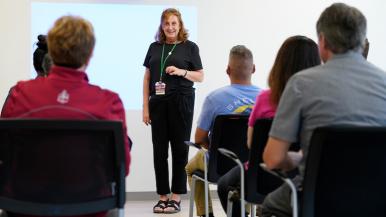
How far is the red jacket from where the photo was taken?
74.9 inches

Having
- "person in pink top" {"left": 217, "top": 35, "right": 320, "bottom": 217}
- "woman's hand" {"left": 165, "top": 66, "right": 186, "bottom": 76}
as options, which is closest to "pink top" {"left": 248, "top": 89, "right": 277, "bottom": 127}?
"person in pink top" {"left": 217, "top": 35, "right": 320, "bottom": 217}

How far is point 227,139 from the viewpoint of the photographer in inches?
123

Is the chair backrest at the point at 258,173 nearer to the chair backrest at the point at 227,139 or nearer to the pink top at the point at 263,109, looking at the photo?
the pink top at the point at 263,109

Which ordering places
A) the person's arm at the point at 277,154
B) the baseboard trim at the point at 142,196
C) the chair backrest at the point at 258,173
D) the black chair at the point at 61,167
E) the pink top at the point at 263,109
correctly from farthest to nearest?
the baseboard trim at the point at 142,196 → the pink top at the point at 263,109 → the chair backrest at the point at 258,173 → the person's arm at the point at 277,154 → the black chair at the point at 61,167

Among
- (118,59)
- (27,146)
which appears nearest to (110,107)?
(27,146)

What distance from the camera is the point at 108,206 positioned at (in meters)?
1.95

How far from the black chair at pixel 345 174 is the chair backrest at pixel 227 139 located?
1135 mm

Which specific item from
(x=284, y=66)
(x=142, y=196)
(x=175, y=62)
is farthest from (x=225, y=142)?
(x=142, y=196)

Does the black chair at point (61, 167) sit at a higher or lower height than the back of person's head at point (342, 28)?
lower

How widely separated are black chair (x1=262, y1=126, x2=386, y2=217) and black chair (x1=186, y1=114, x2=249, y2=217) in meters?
1.14

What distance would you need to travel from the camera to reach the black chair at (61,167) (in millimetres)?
1825

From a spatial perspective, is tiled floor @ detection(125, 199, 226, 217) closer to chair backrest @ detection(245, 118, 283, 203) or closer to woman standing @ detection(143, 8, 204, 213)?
woman standing @ detection(143, 8, 204, 213)

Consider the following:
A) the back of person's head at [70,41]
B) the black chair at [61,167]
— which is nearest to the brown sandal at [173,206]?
the black chair at [61,167]

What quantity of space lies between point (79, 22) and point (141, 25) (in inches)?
138
